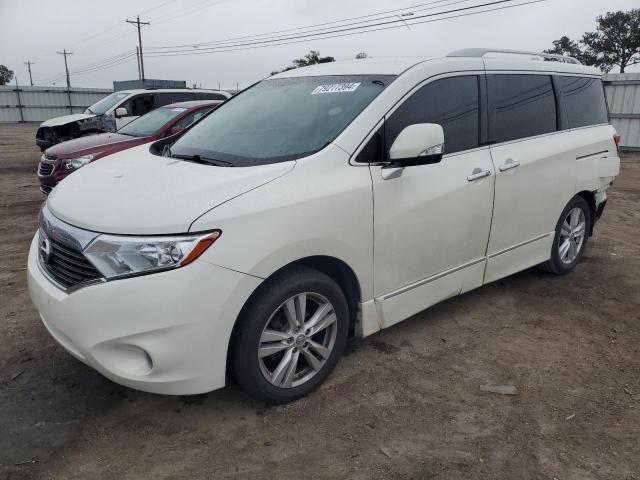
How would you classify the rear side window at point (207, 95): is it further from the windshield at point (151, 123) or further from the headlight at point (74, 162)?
the headlight at point (74, 162)

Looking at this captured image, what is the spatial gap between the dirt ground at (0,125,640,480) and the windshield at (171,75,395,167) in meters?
1.39

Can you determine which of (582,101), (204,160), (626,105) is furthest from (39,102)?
(582,101)

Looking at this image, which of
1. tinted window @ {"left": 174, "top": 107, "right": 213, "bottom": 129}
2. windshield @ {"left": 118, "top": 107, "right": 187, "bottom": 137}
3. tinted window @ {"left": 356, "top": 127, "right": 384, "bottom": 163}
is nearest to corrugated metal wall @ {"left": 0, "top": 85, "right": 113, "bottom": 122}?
windshield @ {"left": 118, "top": 107, "right": 187, "bottom": 137}

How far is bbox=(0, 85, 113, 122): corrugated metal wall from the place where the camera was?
28938mm

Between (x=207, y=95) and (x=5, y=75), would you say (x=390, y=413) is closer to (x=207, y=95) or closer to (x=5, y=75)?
(x=207, y=95)

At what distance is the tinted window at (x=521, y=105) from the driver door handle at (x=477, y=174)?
359mm

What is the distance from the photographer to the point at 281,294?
2607mm

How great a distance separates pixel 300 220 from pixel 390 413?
1155 millimetres

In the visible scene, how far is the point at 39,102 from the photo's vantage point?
29781 millimetres

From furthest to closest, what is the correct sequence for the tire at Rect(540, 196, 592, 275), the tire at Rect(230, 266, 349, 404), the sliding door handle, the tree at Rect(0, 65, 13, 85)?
1. the tree at Rect(0, 65, 13, 85)
2. the tire at Rect(540, 196, 592, 275)
3. the sliding door handle
4. the tire at Rect(230, 266, 349, 404)

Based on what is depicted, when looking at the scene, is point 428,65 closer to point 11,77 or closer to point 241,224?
point 241,224

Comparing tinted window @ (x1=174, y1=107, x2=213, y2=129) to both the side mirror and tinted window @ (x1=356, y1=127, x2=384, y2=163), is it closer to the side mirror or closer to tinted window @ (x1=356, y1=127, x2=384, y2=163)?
tinted window @ (x1=356, y1=127, x2=384, y2=163)

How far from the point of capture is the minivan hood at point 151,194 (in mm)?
2391

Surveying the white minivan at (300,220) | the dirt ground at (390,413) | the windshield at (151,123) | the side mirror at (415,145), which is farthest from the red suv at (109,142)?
the side mirror at (415,145)
